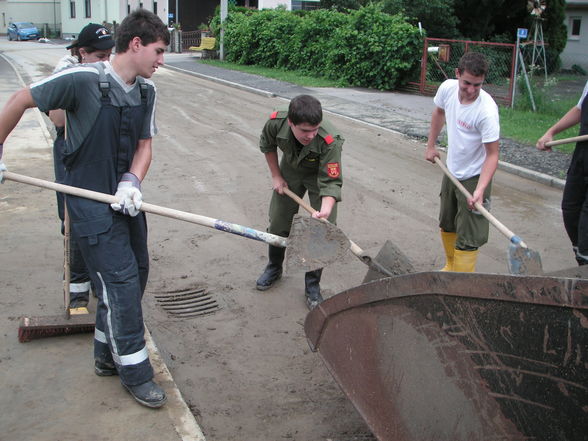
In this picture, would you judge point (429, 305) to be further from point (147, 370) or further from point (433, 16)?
point (433, 16)

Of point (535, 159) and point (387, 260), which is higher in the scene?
point (387, 260)

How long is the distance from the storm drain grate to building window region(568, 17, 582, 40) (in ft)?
97.1

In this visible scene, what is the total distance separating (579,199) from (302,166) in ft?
6.50

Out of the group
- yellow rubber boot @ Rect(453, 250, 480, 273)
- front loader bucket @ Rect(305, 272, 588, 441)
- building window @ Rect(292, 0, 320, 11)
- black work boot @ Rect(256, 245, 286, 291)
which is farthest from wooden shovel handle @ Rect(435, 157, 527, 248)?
building window @ Rect(292, 0, 320, 11)

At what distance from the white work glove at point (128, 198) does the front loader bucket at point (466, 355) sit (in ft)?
3.48

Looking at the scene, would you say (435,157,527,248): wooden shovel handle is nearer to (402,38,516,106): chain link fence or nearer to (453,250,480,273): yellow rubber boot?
(453,250,480,273): yellow rubber boot

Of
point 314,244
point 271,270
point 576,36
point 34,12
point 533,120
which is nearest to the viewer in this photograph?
point 314,244

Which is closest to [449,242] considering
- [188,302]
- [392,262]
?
[392,262]

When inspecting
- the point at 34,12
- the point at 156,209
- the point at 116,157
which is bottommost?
the point at 156,209

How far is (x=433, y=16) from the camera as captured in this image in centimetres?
2392

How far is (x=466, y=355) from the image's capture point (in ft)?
7.82

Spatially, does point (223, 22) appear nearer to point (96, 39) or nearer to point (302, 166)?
point (302, 166)

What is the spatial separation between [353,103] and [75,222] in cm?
1272

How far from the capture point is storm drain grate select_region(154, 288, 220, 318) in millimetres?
4773
